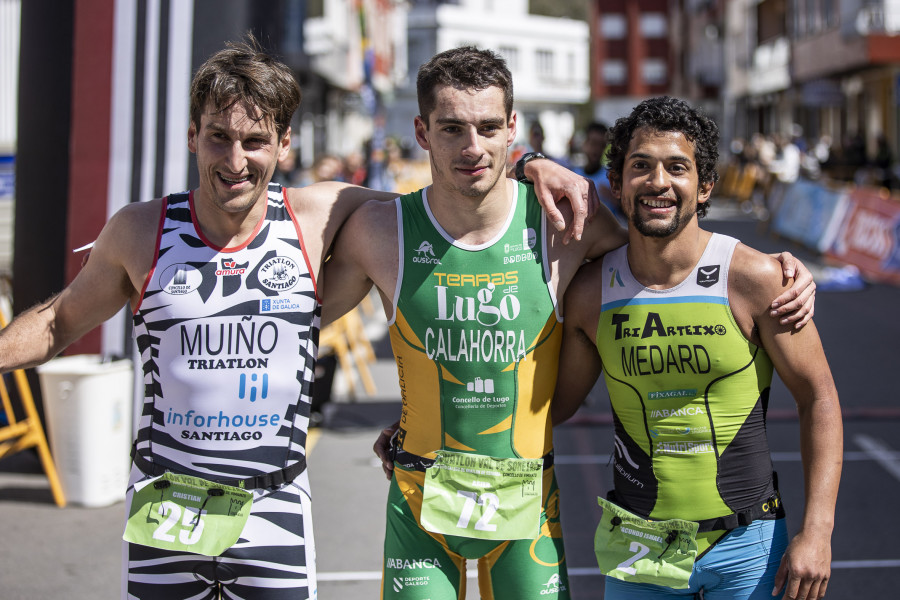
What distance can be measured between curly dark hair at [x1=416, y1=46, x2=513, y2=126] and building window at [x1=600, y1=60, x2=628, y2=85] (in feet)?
209

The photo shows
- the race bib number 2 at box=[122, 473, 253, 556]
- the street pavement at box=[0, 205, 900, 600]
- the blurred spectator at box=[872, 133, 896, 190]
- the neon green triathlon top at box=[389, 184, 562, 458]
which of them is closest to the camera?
the race bib number 2 at box=[122, 473, 253, 556]

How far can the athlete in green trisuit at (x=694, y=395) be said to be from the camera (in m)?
2.56

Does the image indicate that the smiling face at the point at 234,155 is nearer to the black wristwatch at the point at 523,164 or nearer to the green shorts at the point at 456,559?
the black wristwatch at the point at 523,164

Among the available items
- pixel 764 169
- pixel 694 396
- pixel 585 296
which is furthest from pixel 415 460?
pixel 764 169

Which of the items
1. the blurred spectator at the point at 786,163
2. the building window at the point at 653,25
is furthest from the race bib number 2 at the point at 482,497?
the building window at the point at 653,25

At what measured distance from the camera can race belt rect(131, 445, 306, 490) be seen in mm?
2586

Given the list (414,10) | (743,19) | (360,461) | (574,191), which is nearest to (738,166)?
(743,19)

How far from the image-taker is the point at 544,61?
218 feet

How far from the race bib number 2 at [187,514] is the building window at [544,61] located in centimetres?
6570

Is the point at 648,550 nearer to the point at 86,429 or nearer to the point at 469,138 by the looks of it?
the point at 469,138

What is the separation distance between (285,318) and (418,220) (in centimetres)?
51

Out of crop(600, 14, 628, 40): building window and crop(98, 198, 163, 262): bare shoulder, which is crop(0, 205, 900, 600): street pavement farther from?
crop(600, 14, 628, 40): building window

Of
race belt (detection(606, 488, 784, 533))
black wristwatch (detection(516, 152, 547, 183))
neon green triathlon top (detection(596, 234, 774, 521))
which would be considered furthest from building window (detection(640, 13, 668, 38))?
race belt (detection(606, 488, 784, 533))

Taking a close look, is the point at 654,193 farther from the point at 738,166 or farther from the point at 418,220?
the point at 738,166
